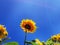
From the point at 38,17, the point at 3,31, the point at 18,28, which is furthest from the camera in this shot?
the point at 38,17

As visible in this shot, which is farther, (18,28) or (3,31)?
(18,28)

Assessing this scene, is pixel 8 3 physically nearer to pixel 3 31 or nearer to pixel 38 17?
pixel 38 17

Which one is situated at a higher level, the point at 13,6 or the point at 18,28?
the point at 13,6

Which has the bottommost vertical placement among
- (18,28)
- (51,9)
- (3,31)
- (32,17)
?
(3,31)

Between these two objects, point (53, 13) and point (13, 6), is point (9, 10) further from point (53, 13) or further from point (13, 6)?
point (53, 13)

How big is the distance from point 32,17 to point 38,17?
6 cm

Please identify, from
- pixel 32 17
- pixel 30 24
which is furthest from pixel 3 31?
pixel 32 17

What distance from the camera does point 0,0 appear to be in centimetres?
111

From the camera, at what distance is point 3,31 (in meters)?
0.72

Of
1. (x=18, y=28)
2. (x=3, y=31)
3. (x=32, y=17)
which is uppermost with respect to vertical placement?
(x=32, y=17)

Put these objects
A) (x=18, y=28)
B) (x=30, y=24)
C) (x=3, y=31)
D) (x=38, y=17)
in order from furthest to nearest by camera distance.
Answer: (x=38, y=17) < (x=18, y=28) < (x=30, y=24) < (x=3, y=31)

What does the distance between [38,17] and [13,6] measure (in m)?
0.21

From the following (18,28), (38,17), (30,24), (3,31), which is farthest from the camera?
(38,17)

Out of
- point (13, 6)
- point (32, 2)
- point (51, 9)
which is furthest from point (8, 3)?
point (51, 9)
